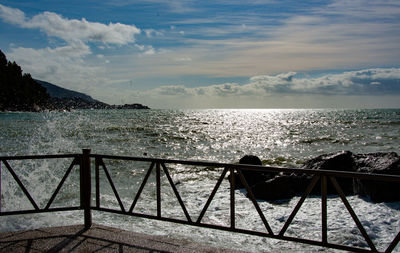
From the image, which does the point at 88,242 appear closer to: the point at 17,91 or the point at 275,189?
the point at 275,189

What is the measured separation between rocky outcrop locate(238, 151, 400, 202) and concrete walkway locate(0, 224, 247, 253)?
6582 millimetres

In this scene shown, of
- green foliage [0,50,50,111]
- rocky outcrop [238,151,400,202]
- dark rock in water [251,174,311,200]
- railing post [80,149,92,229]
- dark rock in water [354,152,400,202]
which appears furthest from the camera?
green foliage [0,50,50,111]

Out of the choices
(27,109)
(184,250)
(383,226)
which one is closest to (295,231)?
(383,226)

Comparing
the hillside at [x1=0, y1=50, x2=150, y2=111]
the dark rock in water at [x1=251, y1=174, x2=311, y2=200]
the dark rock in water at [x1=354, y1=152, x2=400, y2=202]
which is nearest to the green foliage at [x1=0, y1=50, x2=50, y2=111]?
the hillside at [x1=0, y1=50, x2=150, y2=111]

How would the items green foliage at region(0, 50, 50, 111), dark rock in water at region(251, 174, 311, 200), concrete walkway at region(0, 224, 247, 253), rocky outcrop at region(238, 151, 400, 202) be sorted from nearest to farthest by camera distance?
concrete walkway at region(0, 224, 247, 253) < rocky outcrop at region(238, 151, 400, 202) < dark rock in water at region(251, 174, 311, 200) < green foliage at region(0, 50, 50, 111)

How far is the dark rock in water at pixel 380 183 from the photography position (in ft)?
31.7

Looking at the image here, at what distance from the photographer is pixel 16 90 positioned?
124750mm

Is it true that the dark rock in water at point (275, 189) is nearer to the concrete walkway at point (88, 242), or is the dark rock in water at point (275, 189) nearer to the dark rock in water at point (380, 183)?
the dark rock in water at point (380, 183)

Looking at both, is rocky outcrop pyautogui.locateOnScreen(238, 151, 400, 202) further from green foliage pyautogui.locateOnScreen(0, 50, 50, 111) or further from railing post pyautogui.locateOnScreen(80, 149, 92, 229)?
green foliage pyautogui.locateOnScreen(0, 50, 50, 111)

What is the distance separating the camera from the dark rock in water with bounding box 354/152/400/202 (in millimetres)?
9648

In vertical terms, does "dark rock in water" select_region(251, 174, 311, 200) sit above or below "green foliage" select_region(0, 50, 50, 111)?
below

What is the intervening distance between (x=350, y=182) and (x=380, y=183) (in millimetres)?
1880

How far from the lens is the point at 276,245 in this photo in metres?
6.79

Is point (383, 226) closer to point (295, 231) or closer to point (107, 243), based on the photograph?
point (295, 231)
